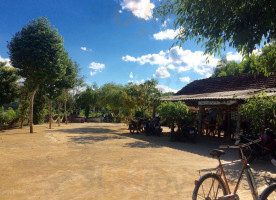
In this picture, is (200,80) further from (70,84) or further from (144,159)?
(144,159)

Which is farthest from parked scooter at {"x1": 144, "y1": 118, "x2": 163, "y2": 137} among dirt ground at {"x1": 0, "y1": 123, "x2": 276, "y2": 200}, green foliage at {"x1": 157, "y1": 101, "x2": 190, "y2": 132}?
dirt ground at {"x1": 0, "y1": 123, "x2": 276, "y2": 200}

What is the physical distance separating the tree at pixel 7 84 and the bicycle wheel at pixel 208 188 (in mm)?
14545

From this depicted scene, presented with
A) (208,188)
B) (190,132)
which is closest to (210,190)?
(208,188)

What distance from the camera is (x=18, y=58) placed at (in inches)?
462

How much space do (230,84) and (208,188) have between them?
12964 millimetres

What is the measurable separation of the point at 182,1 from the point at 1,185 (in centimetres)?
558

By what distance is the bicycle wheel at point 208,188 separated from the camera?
2967mm

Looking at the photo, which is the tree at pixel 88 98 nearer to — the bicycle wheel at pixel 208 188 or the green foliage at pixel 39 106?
the green foliage at pixel 39 106

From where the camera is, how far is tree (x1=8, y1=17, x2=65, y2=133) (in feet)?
38.1

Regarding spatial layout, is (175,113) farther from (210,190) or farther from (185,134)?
(210,190)

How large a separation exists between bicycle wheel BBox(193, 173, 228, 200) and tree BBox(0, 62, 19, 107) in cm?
1455

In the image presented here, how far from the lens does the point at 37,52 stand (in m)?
11.6

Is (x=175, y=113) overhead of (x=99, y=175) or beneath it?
overhead

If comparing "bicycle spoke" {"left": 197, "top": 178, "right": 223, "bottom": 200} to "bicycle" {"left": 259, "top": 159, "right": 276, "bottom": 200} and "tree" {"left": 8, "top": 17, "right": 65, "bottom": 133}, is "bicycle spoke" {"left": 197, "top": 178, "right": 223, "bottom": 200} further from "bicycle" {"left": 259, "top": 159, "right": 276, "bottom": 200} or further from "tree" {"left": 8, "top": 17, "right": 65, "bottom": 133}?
"tree" {"left": 8, "top": 17, "right": 65, "bottom": 133}
